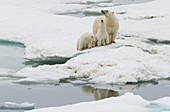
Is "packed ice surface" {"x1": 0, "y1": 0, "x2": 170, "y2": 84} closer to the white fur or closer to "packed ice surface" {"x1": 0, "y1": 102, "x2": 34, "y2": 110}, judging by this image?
the white fur

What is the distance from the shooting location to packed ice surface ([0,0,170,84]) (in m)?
9.05

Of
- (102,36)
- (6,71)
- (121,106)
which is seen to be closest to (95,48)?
(102,36)

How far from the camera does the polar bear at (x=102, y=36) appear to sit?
416 inches

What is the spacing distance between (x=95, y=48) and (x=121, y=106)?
4.26 metres

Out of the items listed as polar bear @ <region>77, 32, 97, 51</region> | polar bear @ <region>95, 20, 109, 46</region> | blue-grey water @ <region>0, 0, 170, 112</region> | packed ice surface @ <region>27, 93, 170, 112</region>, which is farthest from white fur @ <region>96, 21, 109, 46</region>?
packed ice surface @ <region>27, 93, 170, 112</region>

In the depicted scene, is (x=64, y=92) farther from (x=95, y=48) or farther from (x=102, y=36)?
(x=102, y=36)

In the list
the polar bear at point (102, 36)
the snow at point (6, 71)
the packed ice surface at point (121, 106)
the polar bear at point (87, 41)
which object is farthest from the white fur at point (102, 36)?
the packed ice surface at point (121, 106)

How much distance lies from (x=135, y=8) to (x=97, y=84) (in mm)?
13119

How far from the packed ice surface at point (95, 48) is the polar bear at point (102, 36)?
0.23 meters

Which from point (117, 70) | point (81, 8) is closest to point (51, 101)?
point (117, 70)

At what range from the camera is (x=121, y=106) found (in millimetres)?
6504

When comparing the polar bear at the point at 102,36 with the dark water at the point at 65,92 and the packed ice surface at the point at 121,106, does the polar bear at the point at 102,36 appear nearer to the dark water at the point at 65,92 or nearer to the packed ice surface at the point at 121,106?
the dark water at the point at 65,92

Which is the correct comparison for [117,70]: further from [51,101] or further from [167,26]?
[167,26]

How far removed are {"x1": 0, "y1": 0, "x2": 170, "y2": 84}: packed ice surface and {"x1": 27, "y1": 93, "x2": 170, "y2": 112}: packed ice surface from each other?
179cm
